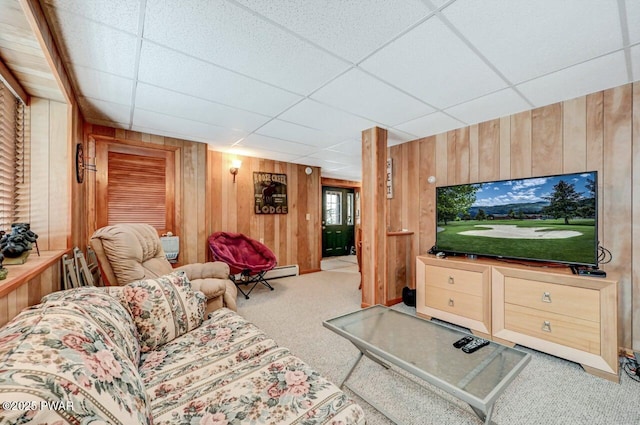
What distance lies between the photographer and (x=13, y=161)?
1727 millimetres

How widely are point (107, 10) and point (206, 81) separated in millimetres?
767

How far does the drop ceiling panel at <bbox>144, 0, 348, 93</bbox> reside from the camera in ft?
4.63

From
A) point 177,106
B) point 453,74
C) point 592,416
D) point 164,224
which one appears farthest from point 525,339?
point 164,224

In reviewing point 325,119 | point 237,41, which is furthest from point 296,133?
point 237,41

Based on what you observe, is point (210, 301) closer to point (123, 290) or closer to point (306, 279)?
point (123, 290)

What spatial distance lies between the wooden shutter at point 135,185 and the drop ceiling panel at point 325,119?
6.55 ft

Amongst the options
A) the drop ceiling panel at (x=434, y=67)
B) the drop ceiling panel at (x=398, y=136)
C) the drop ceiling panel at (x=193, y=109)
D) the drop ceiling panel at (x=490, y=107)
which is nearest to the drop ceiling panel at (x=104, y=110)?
the drop ceiling panel at (x=193, y=109)

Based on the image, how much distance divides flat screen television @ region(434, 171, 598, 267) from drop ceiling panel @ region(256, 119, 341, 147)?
1.64 meters

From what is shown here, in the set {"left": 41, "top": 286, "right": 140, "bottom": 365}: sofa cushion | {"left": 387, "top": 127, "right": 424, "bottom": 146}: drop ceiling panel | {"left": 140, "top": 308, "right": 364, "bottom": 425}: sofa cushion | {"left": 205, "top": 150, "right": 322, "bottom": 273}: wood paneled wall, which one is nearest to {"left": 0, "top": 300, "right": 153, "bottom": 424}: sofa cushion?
{"left": 41, "top": 286, "right": 140, "bottom": 365}: sofa cushion

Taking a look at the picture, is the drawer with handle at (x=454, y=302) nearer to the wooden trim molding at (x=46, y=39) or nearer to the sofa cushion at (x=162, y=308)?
the sofa cushion at (x=162, y=308)

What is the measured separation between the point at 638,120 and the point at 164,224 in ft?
16.7

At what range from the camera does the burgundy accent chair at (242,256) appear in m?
3.76

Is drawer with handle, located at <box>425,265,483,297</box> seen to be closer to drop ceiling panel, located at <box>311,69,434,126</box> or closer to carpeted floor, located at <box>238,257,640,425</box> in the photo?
carpeted floor, located at <box>238,257,640,425</box>

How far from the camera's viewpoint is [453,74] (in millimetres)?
2002
